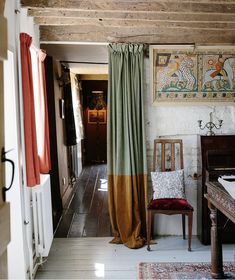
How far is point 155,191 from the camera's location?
3.44 metres

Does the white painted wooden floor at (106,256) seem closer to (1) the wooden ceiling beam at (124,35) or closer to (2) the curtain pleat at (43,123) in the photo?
(2) the curtain pleat at (43,123)

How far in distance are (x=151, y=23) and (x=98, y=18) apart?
0.55 metres

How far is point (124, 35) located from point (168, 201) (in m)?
1.93

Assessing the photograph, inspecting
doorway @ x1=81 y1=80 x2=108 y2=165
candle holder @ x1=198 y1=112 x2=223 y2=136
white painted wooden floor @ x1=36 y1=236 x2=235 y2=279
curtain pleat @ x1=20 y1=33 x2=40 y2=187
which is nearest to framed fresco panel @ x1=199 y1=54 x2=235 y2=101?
candle holder @ x1=198 y1=112 x2=223 y2=136

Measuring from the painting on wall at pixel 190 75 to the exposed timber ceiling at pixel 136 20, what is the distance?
15 centimetres

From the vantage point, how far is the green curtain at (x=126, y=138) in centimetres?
345

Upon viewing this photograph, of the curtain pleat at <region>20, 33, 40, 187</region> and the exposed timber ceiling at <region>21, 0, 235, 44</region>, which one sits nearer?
the curtain pleat at <region>20, 33, 40, 187</region>

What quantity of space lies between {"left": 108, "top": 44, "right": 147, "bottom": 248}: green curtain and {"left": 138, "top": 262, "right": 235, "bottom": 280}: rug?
0.52 metres

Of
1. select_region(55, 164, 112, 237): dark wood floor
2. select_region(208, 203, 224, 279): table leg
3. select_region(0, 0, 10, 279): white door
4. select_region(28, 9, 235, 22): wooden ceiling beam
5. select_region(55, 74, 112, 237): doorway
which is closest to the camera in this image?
select_region(0, 0, 10, 279): white door

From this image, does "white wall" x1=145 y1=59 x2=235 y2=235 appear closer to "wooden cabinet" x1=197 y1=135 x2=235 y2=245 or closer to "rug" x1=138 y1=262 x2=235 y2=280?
"wooden cabinet" x1=197 y1=135 x2=235 y2=245

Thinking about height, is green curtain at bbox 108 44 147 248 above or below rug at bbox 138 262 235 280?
above

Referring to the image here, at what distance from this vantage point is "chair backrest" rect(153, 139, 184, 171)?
355cm

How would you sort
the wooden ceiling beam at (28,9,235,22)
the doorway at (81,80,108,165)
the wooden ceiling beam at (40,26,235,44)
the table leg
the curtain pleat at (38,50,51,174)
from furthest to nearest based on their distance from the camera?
the doorway at (81,80,108,165) < the wooden ceiling beam at (40,26,235,44) < the curtain pleat at (38,50,51,174) < the wooden ceiling beam at (28,9,235,22) < the table leg

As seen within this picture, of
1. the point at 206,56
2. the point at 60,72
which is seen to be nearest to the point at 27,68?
the point at 206,56
